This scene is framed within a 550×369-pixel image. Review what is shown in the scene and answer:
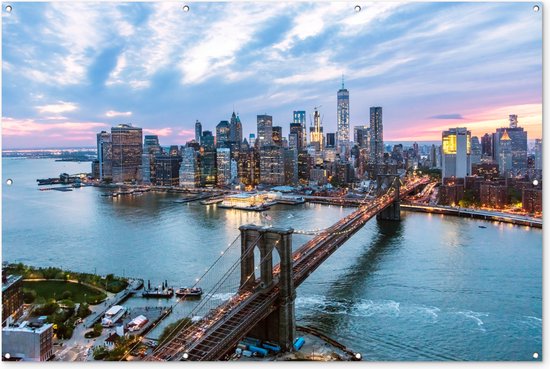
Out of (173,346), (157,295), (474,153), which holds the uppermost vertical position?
(474,153)

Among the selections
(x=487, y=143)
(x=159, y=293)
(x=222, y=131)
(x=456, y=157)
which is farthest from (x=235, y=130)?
(x=159, y=293)

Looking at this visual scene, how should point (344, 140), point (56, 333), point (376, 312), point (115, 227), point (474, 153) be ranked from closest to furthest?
point (56, 333), point (376, 312), point (115, 227), point (474, 153), point (344, 140)

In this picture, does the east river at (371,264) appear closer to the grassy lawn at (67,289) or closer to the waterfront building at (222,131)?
the grassy lawn at (67,289)

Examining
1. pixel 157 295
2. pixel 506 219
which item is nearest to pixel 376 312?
pixel 157 295

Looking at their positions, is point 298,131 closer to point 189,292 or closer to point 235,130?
point 235,130

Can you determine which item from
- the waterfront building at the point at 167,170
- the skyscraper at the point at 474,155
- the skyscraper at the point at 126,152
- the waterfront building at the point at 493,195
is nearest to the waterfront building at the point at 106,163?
the skyscraper at the point at 126,152

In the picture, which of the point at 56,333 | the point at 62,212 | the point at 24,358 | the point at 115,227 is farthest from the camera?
the point at 62,212

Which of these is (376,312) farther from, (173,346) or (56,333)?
(56,333)
